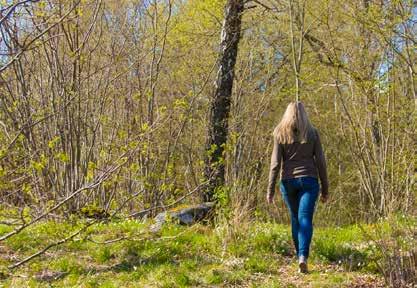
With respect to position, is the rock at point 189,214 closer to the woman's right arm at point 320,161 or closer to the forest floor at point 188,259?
the forest floor at point 188,259

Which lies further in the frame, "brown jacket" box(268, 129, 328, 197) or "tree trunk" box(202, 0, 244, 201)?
"tree trunk" box(202, 0, 244, 201)

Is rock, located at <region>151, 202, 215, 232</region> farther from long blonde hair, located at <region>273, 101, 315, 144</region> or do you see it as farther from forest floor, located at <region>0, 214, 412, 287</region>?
long blonde hair, located at <region>273, 101, 315, 144</region>

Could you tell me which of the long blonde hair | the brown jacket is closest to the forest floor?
the brown jacket

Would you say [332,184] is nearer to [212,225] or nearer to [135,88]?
[135,88]

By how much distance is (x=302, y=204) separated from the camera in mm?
5145

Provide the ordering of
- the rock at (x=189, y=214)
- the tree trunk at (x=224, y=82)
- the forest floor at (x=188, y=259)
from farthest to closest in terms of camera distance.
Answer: the tree trunk at (x=224, y=82)
the rock at (x=189, y=214)
the forest floor at (x=188, y=259)

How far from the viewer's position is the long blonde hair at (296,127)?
17.1ft

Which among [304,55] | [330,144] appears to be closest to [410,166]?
[304,55]

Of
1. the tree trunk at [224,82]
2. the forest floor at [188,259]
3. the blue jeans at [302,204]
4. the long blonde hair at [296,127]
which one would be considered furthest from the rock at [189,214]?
Answer: the long blonde hair at [296,127]

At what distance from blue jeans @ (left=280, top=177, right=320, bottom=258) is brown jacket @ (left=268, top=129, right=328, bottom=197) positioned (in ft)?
0.24

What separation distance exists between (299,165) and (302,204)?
1.31ft

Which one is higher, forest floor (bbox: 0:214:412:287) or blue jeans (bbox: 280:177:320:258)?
blue jeans (bbox: 280:177:320:258)

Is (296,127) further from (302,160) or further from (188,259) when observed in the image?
(188,259)

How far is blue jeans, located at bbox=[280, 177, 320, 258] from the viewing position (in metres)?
5.05
